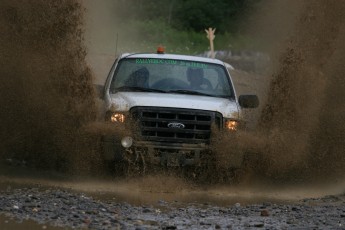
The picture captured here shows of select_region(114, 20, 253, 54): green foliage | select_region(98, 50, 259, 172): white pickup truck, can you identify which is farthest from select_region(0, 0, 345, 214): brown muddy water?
select_region(114, 20, 253, 54): green foliage

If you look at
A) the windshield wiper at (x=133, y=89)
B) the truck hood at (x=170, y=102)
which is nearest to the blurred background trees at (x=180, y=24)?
the windshield wiper at (x=133, y=89)

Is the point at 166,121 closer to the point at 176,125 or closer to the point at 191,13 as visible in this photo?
the point at 176,125

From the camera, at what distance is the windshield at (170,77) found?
46.2 feet

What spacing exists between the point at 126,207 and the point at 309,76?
5.11 meters

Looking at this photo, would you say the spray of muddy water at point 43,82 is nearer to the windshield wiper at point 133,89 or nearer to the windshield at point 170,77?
the windshield wiper at point 133,89

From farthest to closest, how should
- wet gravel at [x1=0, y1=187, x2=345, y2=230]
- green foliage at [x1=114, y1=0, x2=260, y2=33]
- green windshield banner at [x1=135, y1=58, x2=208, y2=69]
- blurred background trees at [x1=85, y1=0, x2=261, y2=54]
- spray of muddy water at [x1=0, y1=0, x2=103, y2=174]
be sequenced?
1. green foliage at [x1=114, y1=0, x2=260, y2=33]
2. blurred background trees at [x1=85, y1=0, x2=261, y2=54]
3. green windshield banner at [x1=135, y1=58, x2=208, y2=69]
4. spray of muddy water at [x1=0, y1=0, x2=103, y2=174]
5. wet gravel at [x1=0, y1=187, x2=345, y2=230]

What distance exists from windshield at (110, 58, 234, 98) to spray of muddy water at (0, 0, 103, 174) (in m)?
0.52

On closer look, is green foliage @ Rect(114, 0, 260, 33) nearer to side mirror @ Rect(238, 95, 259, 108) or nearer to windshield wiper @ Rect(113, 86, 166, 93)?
windshield wiper @ Rect(113, 86, 166, 93)

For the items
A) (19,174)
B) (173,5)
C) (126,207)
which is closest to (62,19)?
(19,174)

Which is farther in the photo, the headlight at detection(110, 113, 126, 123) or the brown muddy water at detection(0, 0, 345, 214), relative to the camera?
the brown muddy water at detection(0, 0, 345, 214)

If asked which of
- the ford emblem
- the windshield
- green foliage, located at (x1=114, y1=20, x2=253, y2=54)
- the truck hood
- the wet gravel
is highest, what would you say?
green foliage, located at (x1=114, y1=20, x2=253, y2=54)

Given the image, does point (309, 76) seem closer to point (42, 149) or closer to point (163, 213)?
point (42, 149)

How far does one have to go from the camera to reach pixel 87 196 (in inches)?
471

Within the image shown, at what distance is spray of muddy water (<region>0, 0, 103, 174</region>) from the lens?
1423 cm
